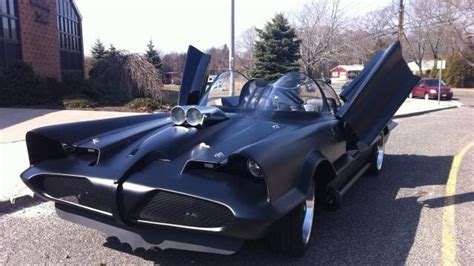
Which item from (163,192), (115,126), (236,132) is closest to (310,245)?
(236,132)

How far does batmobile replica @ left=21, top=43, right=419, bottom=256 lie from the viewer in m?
3.04

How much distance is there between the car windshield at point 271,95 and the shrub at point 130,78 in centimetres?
1428

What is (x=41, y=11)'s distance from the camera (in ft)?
74.3

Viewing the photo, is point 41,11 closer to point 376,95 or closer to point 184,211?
point 376,95

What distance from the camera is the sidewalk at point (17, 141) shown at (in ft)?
17.6

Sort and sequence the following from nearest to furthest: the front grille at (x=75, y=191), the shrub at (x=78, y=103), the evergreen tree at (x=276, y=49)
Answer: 1. the front grille at (x=75, y=191)
2. the shrub at (x=78, y=103)
3. the evergreen tree at (x=276, y=49)

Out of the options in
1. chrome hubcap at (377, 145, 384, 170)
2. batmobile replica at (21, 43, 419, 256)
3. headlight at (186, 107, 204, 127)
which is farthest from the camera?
chrome hubcap at (377, 145, 384, 170)

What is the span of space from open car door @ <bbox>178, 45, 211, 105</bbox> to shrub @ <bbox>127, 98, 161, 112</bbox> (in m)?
11.2

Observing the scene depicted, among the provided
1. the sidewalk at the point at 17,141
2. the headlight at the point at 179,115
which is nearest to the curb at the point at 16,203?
the sidewalk at the point at 17,141

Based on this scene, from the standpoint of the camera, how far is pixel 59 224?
4.62 metres

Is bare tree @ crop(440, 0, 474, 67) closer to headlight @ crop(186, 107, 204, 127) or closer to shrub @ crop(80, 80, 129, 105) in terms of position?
shrub @ crop(80, 80, 129, 105)

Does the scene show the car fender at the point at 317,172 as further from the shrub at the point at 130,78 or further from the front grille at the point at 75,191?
the shrub at the point at 130,78

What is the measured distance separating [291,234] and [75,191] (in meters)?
1.79

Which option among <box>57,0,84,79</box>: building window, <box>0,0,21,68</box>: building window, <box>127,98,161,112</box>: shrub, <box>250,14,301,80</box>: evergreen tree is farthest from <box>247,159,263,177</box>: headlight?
<box>57,0,84,79</box>: building window
